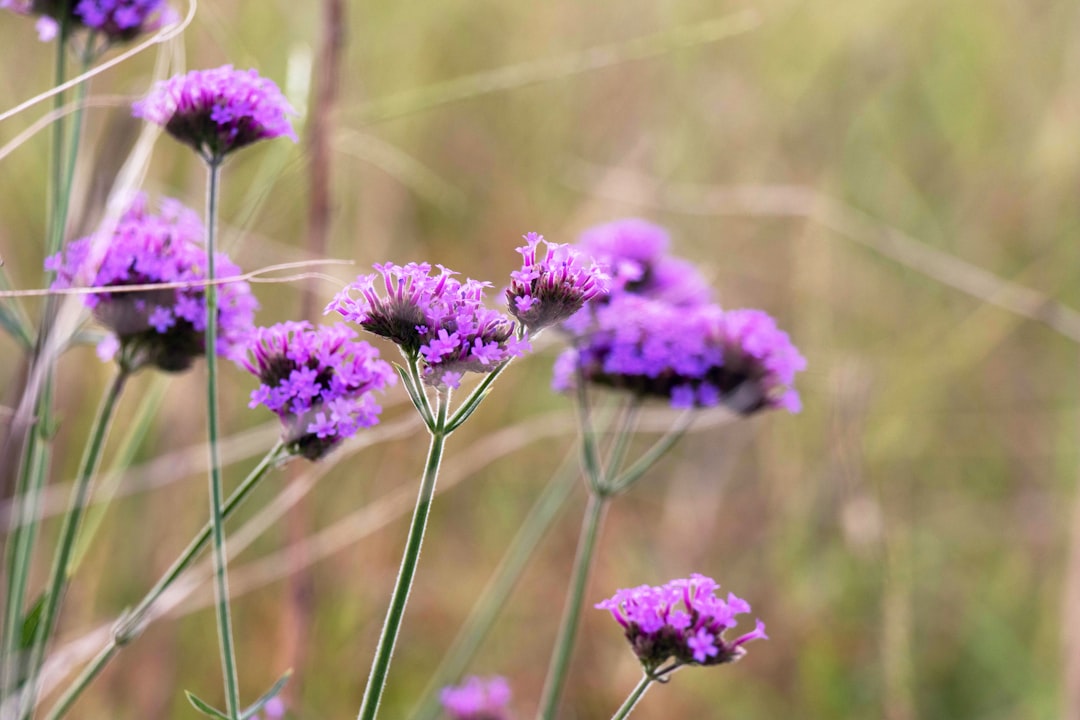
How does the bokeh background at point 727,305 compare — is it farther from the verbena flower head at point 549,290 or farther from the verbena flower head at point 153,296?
the verbena flower head at point 549,290

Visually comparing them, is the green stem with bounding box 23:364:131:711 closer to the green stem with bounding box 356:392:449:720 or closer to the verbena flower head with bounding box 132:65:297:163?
the verbena flower head with bounding box 132:65:297:163

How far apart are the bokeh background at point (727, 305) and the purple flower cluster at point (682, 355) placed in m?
0.19

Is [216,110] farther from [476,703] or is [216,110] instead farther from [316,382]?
[476,703]

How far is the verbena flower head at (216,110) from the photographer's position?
125 cm

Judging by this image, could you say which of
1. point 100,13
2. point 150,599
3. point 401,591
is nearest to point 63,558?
point 150,599

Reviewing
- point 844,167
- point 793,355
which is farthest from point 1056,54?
point 793,355

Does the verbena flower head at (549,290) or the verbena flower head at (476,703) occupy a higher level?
the verbena flower head at (549,290)

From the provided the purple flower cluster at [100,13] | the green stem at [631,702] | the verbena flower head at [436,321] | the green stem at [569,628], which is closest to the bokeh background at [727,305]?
the purple flower cluster at [100,13]

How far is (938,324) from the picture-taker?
328 centimetres

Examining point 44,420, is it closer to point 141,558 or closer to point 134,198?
point 134,198

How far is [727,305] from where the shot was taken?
3391mm

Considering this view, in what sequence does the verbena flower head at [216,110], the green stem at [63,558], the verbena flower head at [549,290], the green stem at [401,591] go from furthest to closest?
the verbena flower head at [216,110]
the green stem at [63,558]
the verbena flower head at [549,290]
the green stem at [401,591]

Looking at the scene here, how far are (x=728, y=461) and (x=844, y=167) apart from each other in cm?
117

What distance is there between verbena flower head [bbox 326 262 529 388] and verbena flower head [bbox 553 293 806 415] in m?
0.61
